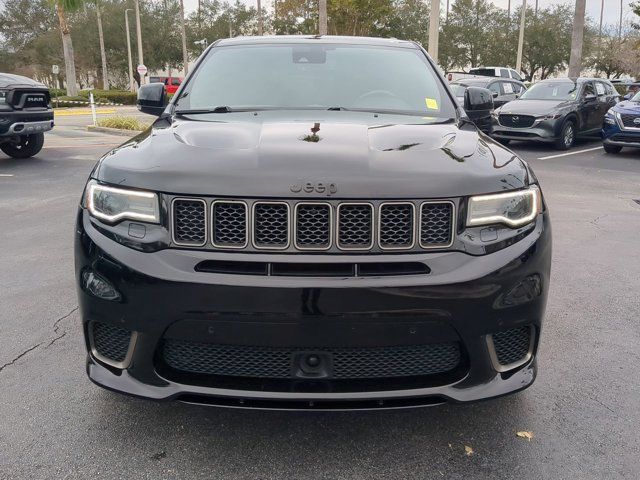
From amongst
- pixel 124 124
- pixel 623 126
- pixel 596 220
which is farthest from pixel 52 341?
pixel 124 124

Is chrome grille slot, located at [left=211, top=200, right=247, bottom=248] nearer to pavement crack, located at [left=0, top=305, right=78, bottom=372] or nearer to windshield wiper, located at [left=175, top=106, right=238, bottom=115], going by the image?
windshield wiper, located at [left=175, top=106, right=238, bottom=115]

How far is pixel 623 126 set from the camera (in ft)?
41.3

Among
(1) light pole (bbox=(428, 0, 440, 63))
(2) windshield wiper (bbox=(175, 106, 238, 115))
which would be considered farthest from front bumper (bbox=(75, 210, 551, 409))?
(1) light pole (bbox=(428, 0, 440, 63))

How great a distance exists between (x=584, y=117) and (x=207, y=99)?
507 inches

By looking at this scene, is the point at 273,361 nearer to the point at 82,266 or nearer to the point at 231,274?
the point at 231,274

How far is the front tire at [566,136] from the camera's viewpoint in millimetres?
13438

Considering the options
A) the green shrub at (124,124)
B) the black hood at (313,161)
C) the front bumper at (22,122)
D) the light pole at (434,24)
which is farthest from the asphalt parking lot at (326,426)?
the light pole at (434,24)

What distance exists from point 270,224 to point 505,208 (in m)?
0.88

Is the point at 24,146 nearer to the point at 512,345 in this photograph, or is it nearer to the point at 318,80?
the point at 318,80

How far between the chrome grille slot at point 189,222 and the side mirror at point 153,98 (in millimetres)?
2002

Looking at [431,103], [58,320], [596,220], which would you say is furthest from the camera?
[596,220]

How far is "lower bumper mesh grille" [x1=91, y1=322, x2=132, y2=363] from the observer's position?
227cm

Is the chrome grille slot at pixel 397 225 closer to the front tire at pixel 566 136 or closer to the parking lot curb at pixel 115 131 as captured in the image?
the front tire at pixel 566 136

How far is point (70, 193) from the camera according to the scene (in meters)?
8.03
